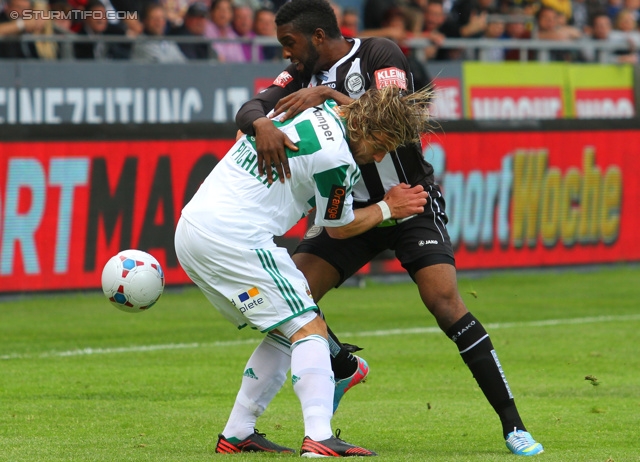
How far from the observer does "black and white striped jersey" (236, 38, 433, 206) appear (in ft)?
22.2

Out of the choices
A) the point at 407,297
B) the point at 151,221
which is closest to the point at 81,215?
the point at 151,221

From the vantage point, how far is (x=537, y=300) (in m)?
13.8

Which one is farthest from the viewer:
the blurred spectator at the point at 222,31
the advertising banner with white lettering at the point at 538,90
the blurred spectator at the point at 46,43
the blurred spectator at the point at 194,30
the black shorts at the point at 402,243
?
the advertising banner with white lettering at the point at 538,90

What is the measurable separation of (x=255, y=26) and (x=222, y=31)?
1.84ft

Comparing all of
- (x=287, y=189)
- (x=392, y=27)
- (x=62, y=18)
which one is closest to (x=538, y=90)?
(x=392, y=27)

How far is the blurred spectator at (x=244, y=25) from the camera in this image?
54.6ft

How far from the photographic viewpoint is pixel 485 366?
21.0ft

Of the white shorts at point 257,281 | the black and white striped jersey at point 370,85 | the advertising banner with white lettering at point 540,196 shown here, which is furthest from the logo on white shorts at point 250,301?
the advertising banner with white lettering at point 540,196

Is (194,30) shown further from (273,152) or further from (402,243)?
(273,152)

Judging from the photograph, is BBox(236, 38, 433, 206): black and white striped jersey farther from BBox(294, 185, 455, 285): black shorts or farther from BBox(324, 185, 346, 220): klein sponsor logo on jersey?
BBox(324, 185, 346, 220): klein sponsor logo on jersey

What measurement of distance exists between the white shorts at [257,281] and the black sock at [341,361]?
0.92 metres

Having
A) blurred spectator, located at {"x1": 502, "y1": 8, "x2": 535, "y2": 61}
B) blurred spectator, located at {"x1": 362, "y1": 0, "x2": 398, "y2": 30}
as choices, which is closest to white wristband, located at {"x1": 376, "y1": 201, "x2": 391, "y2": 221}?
blurred spectator, located at {"x1": 362, "y1": 0, "x2": 398, "y2": 30}

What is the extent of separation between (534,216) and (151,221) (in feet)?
16.6

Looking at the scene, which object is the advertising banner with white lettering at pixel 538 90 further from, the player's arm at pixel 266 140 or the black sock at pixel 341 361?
the player's arm at pixel 266 140
